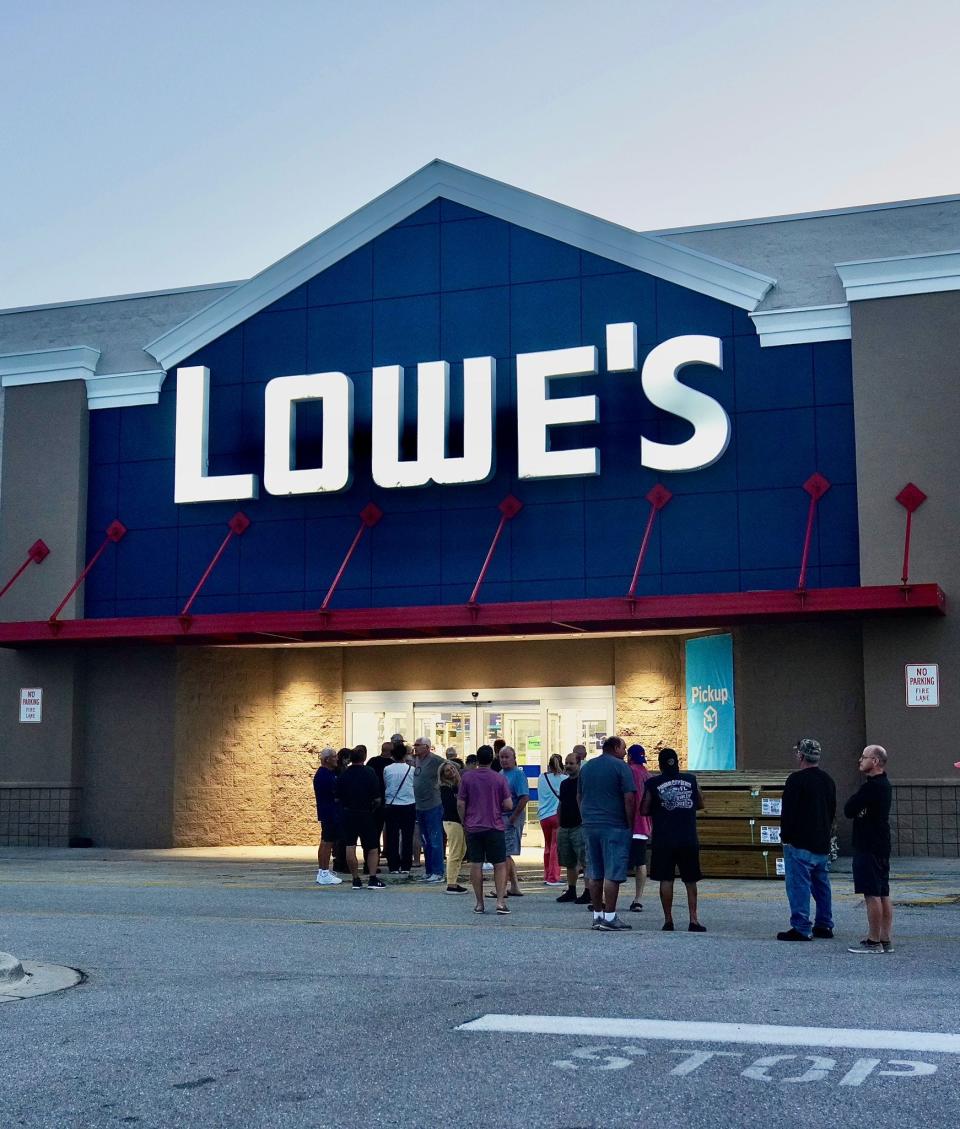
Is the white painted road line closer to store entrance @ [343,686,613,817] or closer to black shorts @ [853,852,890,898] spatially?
black shorts @ [853,852,890,898]

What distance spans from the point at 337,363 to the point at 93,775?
9.18 metres

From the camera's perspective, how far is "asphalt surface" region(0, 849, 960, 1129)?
7227mm

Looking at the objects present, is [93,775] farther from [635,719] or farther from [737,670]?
[737,670]

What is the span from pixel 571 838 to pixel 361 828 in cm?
322

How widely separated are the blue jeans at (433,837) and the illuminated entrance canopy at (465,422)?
22.2ft

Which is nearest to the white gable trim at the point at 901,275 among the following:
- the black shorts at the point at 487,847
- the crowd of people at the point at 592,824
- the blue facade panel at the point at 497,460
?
the blue facade panel at the point at 497,460

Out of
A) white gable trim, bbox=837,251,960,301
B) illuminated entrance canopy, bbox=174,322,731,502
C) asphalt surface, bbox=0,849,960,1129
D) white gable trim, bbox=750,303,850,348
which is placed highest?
white gable trim, bbox=837,251,960,301

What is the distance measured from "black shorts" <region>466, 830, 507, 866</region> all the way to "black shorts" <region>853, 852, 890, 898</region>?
15.9 feet

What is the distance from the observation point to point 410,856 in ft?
70.7

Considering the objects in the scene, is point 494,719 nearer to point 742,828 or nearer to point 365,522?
point 365,522

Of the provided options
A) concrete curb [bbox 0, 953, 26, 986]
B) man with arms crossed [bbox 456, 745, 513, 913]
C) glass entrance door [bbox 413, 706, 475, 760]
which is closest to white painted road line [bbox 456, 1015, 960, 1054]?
concrete curb [bbox 0, 953, 26, 986]

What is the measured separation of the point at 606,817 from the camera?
51.4 feet

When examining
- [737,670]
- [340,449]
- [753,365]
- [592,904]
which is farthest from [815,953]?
[340,449]

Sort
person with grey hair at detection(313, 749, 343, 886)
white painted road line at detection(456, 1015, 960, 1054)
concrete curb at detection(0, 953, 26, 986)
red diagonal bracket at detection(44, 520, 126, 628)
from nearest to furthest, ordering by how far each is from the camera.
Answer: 1. white painted road line at detection(456, 1015, 960, 1054)
2. concrete curb at detection(0, 953, 26, 986)
3. person with grey hair at detection(313, 749, 343, 886)
4. red diagonal bracket at detection(44, 520, 126, 628)
